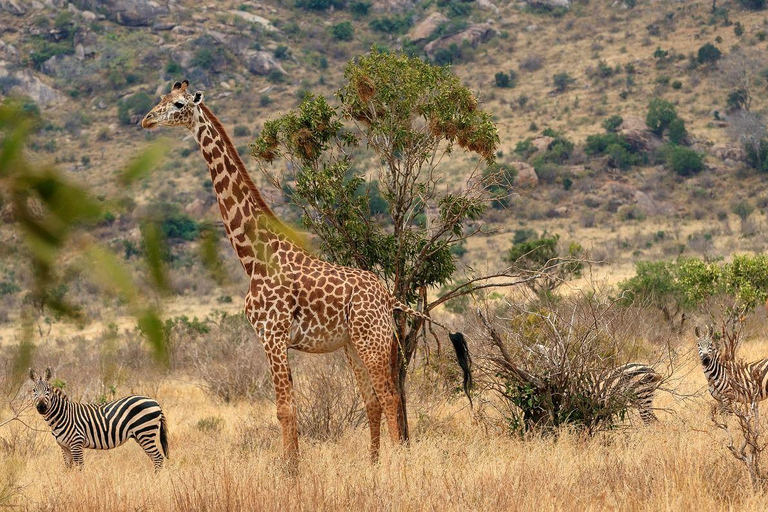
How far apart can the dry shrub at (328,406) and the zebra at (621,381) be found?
227 centimetres

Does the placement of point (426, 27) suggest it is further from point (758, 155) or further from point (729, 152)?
point (758, 155)

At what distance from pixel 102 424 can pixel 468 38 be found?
58.3 meters

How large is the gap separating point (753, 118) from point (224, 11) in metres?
35.6

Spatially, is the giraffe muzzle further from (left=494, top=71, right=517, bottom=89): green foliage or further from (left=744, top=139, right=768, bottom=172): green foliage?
(left=494, top=71, right=517, bottom=89): green foliage

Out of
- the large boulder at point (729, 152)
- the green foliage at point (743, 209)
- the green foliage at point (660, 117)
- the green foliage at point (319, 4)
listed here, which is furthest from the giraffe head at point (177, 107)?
the green foliage at point (319, 4)

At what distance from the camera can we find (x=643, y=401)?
30.9ft

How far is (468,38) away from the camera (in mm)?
64750

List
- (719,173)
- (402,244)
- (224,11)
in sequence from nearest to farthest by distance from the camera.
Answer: (402,244), (719,173), (224,11)

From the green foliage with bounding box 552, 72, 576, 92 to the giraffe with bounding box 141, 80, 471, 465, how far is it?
5203cm

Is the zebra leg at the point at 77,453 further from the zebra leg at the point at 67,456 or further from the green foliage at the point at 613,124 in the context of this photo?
the green foliage at the point at 613,124

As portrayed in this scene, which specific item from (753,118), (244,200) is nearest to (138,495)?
(244,200)

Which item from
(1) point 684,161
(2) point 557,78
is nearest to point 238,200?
(1) point 684,161

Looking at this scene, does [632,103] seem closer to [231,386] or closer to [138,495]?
[231,386]

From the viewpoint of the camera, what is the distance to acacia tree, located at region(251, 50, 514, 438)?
352 inches
